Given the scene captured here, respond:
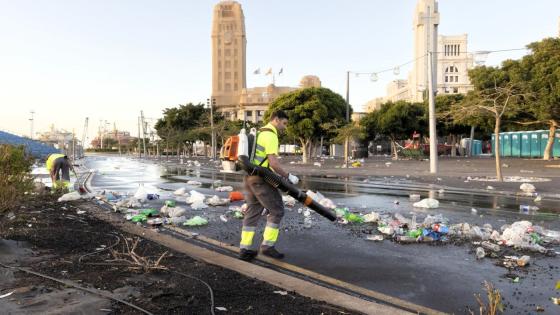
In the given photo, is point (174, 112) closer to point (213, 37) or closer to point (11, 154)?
point (11, 154)

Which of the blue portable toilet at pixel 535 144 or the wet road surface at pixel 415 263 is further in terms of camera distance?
the blue portable toilet at pixel 535 144

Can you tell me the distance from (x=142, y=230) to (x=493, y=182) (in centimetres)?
1404

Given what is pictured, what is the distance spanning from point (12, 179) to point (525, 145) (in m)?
45.5

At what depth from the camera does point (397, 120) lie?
4522 centimetres

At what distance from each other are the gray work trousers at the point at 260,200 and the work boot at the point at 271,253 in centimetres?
33

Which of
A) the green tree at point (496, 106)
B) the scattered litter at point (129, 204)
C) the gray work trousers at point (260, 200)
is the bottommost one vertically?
the scattered litter at point (129, 204)

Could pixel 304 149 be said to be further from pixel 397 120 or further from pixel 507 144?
pixel 507 144

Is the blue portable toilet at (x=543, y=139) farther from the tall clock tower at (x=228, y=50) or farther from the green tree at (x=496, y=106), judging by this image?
the tall clock tower at (x=228, y=50)

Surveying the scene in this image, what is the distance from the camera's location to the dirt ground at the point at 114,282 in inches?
152

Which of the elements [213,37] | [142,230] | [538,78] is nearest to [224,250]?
[142,230]

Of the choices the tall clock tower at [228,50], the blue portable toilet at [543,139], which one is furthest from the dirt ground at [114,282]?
the tall clock tower at [228,50]

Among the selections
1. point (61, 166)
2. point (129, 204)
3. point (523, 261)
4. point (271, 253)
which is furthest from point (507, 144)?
point (271, 253)

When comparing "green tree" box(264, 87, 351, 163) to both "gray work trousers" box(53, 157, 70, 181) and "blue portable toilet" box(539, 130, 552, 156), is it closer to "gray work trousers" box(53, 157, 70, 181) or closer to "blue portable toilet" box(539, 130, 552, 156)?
"blue portable toilet" box(539, 130, 552, 156)

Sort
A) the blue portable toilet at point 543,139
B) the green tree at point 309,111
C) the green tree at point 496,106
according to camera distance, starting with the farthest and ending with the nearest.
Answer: the blue portable toilet at point 543,139, the green tree at point 309,111, the green tree at point 496,106
